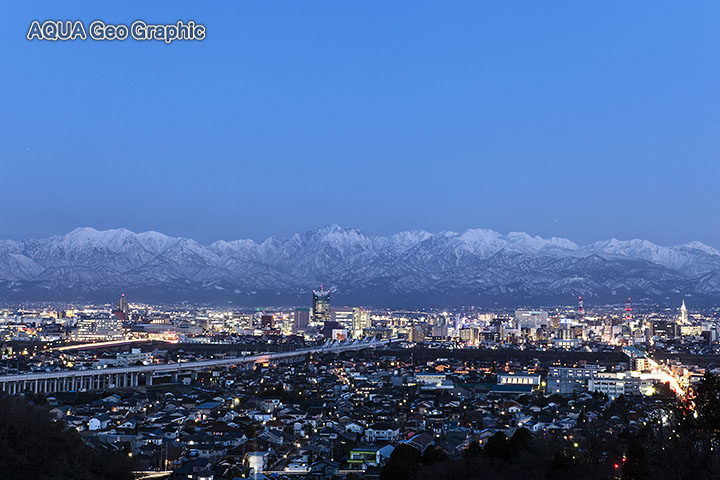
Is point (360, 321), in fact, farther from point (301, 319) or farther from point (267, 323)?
point (267, 323)

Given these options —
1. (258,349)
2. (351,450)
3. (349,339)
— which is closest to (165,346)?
(258,349)

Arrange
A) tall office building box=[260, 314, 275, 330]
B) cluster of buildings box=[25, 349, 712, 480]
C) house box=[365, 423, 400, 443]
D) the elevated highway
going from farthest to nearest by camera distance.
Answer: tall office building box=[260, 314, 275, 330] < the elevated highway < house box=[365, 423, 400, 443] < cluster of buildings box=[25, 349, 712, 480]

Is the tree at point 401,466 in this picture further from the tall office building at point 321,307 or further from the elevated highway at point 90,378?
the tall office building at point 321,307

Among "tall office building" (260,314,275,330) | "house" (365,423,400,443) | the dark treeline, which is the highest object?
"tall office building" (260,314,275,330)

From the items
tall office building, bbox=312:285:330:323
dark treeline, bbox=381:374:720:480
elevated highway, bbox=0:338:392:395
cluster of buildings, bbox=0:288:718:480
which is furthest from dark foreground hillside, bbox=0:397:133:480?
tall office building, bbox=312:285:330:323

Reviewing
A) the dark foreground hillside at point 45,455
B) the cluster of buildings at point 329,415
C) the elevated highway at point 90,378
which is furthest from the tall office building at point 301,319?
the dark foreground hillside at point 45,455

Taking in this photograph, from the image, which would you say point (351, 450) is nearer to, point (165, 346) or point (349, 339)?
point (165, 346)

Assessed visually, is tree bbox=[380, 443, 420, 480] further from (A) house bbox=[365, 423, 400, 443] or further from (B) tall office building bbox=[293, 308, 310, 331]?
(B) tall office building bbox=[293, 308, 310, 331]

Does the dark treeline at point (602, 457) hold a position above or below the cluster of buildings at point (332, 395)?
above

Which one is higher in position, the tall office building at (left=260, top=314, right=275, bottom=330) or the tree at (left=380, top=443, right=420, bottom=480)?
the tall office building at (left=260, top=314, right=275, bottom=330)
